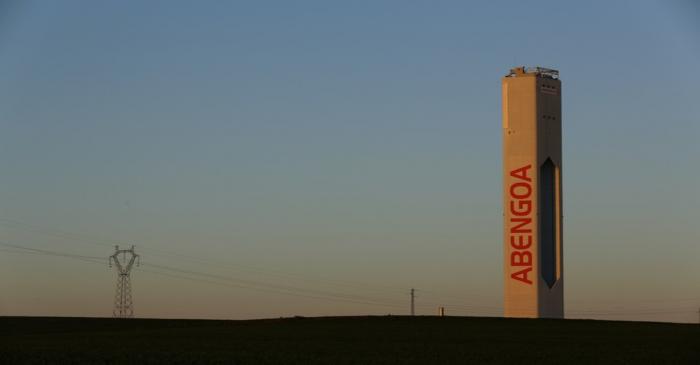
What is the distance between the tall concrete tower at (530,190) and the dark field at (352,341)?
47.1 ft

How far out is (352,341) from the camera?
215ft

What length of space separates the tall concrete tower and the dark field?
47.1ft

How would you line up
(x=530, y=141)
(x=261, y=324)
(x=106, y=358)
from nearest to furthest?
(x=106, y=358) → (x=261, y=324) → (x=530, y=141)

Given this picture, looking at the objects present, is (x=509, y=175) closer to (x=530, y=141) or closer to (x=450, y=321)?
(x=530, y=141)

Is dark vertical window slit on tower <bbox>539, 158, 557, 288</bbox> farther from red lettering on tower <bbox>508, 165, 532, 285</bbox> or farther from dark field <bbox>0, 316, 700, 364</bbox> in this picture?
dark field <bbox>0, 316, 700, 364</bbox>

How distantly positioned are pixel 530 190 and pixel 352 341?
38685 mm

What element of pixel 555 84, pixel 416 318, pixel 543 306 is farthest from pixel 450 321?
pixel 555 84

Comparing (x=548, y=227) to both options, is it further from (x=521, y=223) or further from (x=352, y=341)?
(x=352, y=341)

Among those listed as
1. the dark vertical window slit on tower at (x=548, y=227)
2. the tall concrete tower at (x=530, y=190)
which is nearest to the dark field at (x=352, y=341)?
the tall concrete tower at (x=530, y=190)

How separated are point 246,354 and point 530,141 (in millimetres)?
49627

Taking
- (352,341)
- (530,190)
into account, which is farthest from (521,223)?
(352,341)

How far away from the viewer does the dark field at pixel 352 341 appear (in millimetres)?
54781

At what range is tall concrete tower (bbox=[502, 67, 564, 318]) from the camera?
101 m

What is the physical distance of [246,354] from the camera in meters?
56.1
